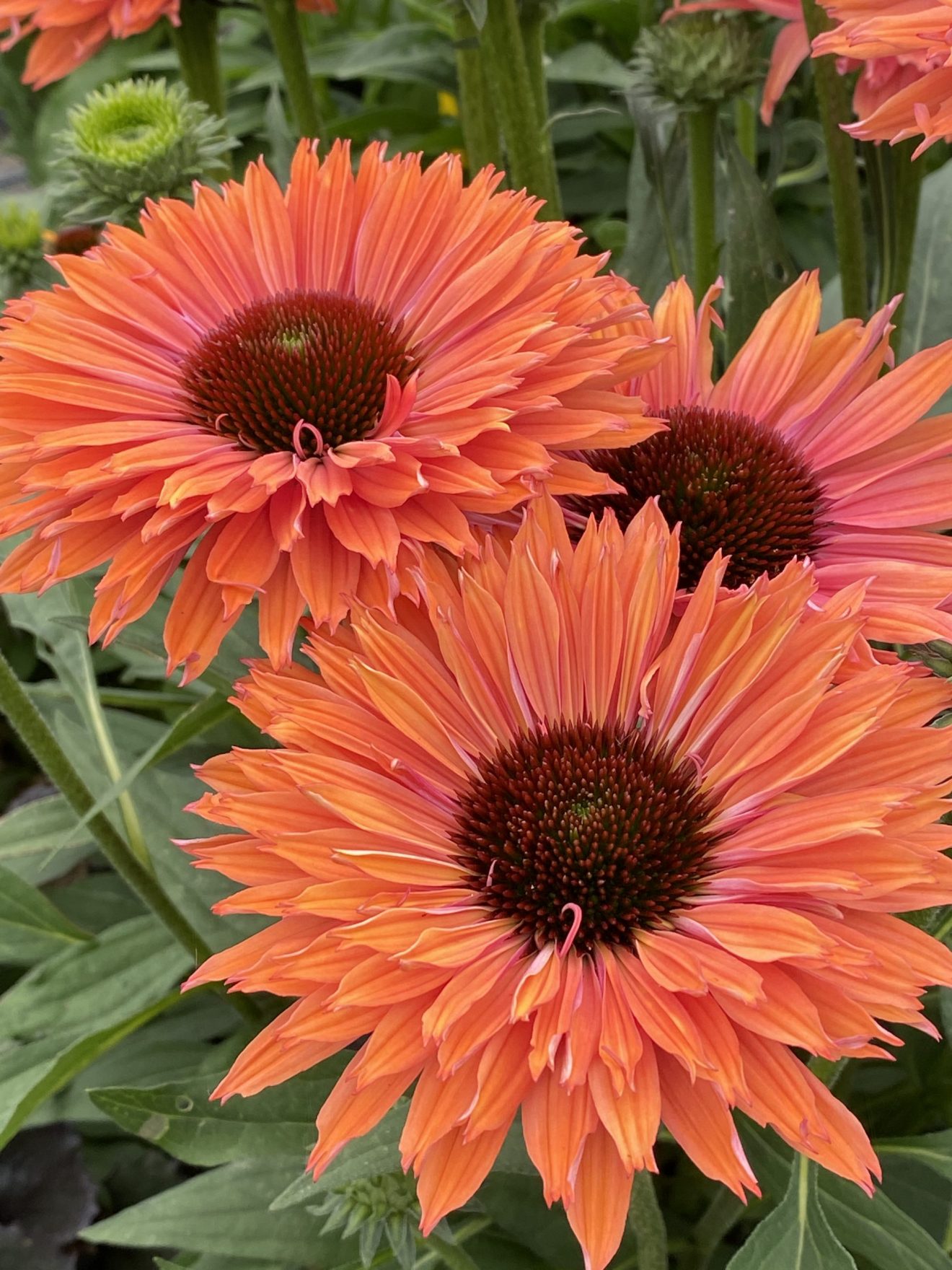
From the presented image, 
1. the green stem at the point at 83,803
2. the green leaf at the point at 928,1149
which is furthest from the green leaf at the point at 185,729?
the green leaf at the point at 928,1149

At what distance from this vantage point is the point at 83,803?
0.70 meters

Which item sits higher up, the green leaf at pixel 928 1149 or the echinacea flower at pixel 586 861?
the echinacea flower at pixel 586 861

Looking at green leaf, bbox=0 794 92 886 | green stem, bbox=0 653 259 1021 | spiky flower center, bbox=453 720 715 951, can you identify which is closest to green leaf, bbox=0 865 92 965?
green leaf, bbox=0 794 92 886

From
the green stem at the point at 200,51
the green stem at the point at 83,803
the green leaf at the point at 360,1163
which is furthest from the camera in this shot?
the green stem at the point at 200,51

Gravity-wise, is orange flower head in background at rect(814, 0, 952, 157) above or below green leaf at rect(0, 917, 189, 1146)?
above

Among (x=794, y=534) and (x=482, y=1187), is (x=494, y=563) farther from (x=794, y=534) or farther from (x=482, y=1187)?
(x=482, y=1187)

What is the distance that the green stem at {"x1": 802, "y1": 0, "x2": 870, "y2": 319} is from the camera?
79cm

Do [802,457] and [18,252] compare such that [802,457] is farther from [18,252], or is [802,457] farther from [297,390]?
[18,252]

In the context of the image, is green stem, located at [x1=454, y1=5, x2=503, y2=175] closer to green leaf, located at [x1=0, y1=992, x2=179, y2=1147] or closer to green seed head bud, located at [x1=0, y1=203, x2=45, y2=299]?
green seed head bud, located at [x1=0, y1=203, x2=45, y2=299]

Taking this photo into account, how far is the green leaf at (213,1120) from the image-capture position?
2.08 ft

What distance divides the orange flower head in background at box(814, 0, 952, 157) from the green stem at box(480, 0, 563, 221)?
0.77ft

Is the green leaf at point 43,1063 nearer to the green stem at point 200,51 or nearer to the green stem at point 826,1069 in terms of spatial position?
the green stem at point 826,1069

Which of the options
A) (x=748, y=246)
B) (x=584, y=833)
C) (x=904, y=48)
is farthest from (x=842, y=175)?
(x=584, y=833)

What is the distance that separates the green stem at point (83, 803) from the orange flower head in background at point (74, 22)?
595mm
